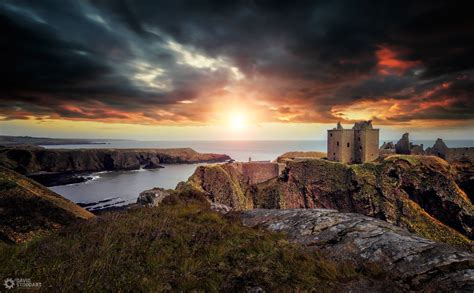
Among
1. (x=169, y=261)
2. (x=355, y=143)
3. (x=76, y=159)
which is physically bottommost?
(x=76, y=159)

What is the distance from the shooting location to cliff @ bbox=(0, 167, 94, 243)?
9320 millimetres

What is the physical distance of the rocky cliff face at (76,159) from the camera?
113188 millimetres

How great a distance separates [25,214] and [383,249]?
582 inches

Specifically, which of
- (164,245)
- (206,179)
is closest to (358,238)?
(164,245)

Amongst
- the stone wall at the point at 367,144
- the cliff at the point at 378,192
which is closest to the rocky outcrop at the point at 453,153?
the cliff at the point at 378,192

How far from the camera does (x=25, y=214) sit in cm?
1051

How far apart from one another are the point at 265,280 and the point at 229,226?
421cm

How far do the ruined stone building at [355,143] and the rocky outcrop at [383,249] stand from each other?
5844 cm

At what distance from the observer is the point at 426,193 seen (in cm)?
4966

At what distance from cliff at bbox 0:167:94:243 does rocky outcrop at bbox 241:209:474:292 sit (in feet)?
30.9

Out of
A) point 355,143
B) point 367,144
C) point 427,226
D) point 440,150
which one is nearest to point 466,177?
point 440,150

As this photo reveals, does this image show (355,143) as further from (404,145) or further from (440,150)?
(440,150)

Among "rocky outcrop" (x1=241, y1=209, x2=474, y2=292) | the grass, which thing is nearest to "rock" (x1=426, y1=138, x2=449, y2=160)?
"rocky outcrop" (x1=241, y1=209, x2=474, y2=292)

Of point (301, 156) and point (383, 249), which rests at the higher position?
point (383, 249)
